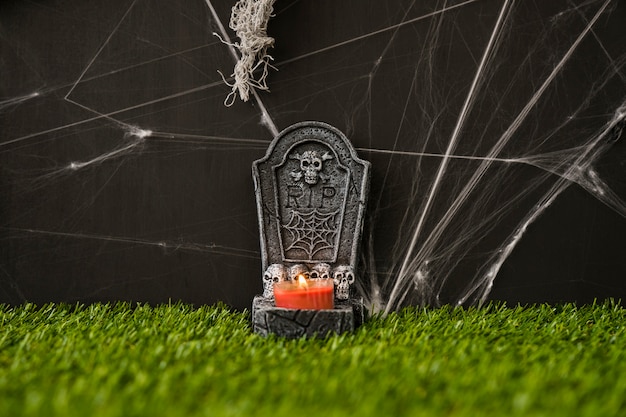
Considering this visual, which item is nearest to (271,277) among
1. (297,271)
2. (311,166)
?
(297,271)

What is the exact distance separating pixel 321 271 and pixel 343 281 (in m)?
0.10

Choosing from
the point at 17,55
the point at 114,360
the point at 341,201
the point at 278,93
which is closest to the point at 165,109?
the point at 278,93

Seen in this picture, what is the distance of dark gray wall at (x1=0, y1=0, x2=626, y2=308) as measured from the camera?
2.28 m

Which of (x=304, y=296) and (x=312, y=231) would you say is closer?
(x=304, y=296)

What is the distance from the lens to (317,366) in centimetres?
158

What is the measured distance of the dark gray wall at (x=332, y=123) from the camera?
2.28 metres

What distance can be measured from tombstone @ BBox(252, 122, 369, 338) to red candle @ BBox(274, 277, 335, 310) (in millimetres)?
248

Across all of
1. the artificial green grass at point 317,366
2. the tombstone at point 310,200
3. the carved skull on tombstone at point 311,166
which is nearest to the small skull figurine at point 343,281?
the tombstone at point 310,200

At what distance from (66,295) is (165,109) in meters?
0.86

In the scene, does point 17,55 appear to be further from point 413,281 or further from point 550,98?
point 550,98

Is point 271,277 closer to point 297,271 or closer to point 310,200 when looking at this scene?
point 297,271

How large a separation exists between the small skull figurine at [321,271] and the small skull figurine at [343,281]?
0.03 meters

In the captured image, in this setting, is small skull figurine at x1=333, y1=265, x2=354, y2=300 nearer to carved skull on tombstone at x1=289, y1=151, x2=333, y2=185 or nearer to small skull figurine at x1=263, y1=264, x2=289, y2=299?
small skull figurine at x1=263, y1=264, x2=289, y2=299

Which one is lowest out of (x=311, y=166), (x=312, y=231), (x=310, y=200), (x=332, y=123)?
(x=312, y=231)
